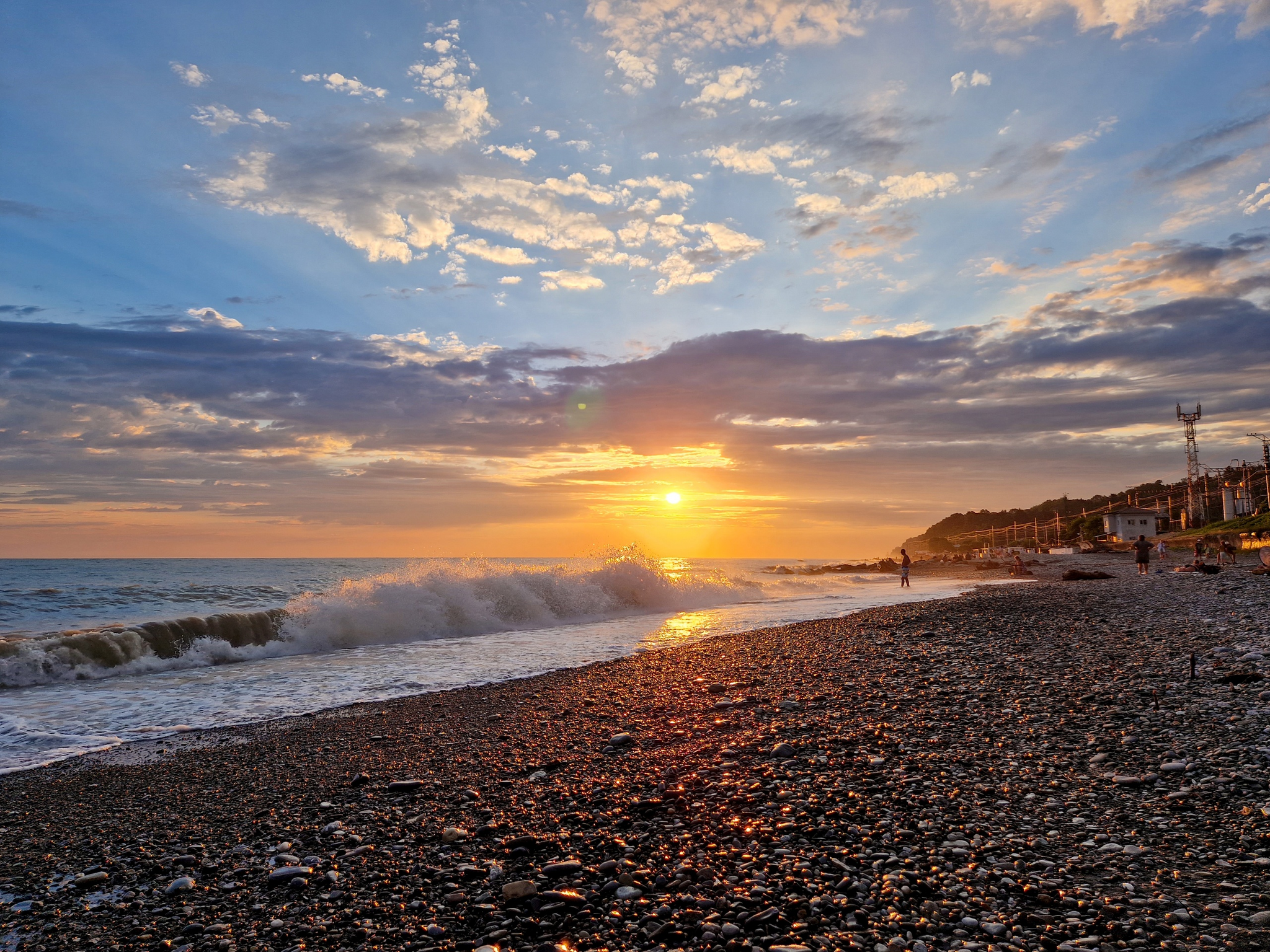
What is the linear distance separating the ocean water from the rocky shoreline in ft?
10.1

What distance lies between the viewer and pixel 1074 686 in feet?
31.0

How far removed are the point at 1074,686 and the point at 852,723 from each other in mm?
3563

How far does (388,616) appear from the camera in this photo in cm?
2266

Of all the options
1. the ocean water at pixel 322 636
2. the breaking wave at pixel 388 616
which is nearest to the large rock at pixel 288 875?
the ocean water at pixel 322 636

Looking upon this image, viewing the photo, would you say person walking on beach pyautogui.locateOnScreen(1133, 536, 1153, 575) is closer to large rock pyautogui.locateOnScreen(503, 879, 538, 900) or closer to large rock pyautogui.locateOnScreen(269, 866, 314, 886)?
large rock pyautogui.locateOnScreen(503, 879, 538, 900)

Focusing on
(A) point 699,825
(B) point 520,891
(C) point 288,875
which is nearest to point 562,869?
(B) point 520,891

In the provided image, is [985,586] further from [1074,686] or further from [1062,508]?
[1062,508]

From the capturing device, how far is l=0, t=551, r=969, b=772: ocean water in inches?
478

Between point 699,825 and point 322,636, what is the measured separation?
18190 millimetres

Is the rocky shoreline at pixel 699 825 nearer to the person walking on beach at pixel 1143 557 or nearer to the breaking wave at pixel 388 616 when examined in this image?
the breaking wave at pixel 388 616

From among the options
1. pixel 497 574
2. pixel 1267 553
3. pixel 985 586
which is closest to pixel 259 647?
pixel 497 574

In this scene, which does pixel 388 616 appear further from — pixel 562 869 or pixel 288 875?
pixel 562 869

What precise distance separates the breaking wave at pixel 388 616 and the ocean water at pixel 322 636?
0.05 m

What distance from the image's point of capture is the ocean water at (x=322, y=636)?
12.1 metres
